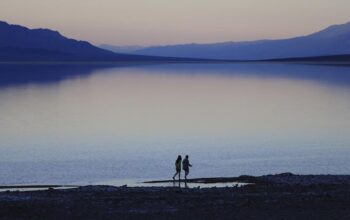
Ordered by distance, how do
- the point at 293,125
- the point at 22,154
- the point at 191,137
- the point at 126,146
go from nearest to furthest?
the point at 22,154 < the point at 126,146 < the point at 191,137 < the point at 293,125

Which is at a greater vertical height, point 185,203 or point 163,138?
point 163,138

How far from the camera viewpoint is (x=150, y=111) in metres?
44.6

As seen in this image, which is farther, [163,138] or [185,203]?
[163,138]

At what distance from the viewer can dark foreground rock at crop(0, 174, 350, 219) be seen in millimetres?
12531

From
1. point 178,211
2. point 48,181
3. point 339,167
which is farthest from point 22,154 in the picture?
point 178,211

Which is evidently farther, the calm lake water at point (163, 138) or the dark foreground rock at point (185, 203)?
the calm lake water at point (163, 138)

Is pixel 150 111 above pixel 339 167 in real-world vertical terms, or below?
above

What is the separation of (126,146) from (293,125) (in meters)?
11.6

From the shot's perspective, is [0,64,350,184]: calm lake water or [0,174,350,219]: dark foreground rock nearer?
[0,174,350,219]: dark foreground rock

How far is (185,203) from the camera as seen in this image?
13836 millimetres

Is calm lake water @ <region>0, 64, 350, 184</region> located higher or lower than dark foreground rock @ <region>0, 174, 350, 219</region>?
higher

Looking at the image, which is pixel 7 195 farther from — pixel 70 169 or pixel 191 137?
pixel 191 137

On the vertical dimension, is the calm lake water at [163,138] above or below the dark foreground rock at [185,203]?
above

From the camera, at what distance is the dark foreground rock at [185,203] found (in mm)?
12531
